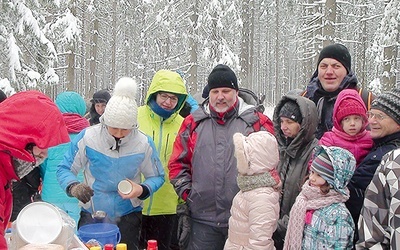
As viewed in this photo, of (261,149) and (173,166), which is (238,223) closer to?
(261,149)

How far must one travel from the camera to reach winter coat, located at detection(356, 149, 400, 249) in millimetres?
2506

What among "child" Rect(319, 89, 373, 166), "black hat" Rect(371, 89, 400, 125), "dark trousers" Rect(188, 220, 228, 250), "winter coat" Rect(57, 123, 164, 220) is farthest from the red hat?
"winter coat" Rect(57, 123, 164, 220)

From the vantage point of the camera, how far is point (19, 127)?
7.47 feet

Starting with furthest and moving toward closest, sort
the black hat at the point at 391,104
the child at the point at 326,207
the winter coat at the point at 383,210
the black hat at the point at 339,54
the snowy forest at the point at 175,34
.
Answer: the snowy forest at the point at 175,34 < the black hat at the point at 339,54 < the child at the point at 326,207 < the black hat at the point at 391,104 < the winter coat at the point at 383,210

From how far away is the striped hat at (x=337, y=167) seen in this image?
3.16m

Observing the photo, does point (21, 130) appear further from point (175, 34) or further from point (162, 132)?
point (175, 34)

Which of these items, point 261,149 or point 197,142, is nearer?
point 261,149

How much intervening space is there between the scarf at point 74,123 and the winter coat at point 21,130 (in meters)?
2.77

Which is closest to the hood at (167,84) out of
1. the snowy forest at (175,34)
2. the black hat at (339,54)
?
the black hat at (339,54)

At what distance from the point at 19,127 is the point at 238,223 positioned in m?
2.18

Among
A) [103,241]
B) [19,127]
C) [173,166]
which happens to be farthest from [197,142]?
[19,127]

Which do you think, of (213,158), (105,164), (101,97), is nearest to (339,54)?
(213,158)

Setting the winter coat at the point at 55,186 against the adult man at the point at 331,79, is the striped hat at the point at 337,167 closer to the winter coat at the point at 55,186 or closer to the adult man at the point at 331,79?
the adult man at the point at 331,79

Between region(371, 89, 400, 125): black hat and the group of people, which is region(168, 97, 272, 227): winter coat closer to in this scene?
the group of people
